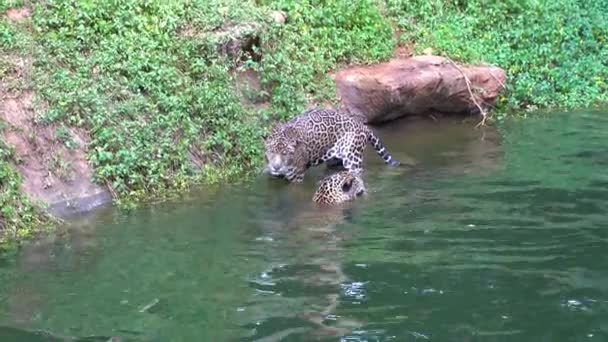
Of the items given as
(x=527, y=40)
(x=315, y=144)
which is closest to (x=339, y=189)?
(x=315, y=144)

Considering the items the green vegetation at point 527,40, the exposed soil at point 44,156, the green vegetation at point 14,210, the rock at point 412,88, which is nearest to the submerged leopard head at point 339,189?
the exposed soil at point 44,156

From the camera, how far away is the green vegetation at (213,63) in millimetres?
11836

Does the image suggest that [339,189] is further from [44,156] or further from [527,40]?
[527,40]

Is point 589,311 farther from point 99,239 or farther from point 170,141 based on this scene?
point 170,141

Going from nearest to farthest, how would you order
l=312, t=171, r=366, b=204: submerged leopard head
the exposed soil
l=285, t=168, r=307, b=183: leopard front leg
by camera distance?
the exposed soil
l=312, t=171, r=366, b=204: submerged leopard head
l=285, t=168, r=307, b=183: leopard front leg

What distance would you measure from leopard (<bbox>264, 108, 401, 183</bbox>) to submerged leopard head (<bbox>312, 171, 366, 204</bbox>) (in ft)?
2.46

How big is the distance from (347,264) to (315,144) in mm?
3703

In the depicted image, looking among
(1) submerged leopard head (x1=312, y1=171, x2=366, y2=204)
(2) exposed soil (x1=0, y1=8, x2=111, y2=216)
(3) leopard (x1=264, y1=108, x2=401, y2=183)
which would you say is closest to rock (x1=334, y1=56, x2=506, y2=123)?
(3) leopard (x1=264, y1=108, x2=401, y2=183)

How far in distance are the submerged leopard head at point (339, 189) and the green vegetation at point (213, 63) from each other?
1.49 metres

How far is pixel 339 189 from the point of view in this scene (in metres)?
11.2

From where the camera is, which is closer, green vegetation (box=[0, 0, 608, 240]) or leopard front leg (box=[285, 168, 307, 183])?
green vegetation (box=[0, 0, 608, 240])

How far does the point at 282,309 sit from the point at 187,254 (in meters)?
1.79

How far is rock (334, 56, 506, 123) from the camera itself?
14.6 meters

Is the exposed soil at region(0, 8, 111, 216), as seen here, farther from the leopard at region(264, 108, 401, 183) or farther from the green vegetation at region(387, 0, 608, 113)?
the green vegetation at region(387, 0, 608, 113)
